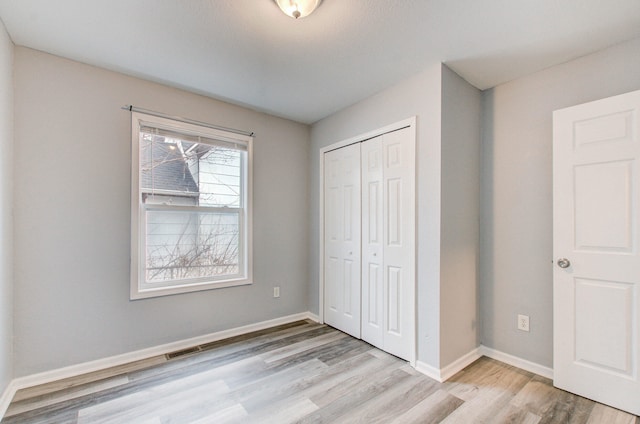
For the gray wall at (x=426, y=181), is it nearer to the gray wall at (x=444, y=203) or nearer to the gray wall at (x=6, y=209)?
the gray wall at (x=444, y=203)

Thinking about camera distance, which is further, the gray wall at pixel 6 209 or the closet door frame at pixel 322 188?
the closet door frame at pixel 322 188

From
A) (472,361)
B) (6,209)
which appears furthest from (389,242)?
(6,209)

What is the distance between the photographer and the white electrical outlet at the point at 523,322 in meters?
2.34

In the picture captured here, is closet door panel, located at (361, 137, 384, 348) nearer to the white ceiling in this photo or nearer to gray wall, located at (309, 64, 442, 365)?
gray wall, located at (309, 64, 442, 365)

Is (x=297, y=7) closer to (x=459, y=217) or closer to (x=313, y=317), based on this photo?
(x=459, y=217)

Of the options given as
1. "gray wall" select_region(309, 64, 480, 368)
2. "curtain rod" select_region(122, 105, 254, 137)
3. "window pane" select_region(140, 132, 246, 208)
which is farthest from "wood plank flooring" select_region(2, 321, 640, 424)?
"curtain rod" select_region(122, 105, 254, 137)

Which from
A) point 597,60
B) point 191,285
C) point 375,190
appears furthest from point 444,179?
point 191,285

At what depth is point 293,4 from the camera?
5.20 ft

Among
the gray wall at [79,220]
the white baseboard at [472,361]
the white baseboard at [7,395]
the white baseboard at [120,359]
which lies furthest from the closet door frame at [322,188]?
the white baseboard at [7,395]

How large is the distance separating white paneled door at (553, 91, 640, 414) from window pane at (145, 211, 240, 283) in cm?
284

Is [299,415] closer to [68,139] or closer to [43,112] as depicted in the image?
[68,139]

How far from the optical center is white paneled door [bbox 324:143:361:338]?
9.75 ft

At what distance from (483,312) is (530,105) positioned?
1.81 meters

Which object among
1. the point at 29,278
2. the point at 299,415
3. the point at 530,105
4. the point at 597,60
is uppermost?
the point at 597,60
